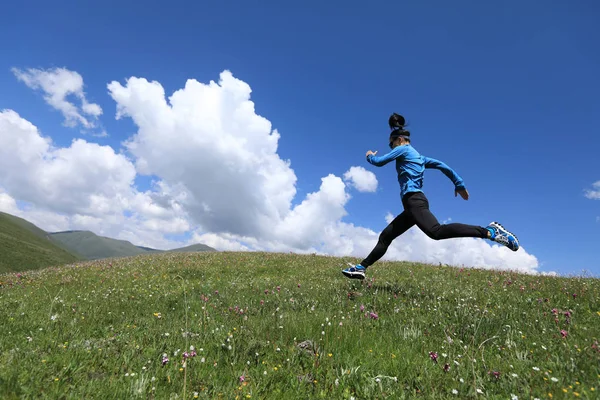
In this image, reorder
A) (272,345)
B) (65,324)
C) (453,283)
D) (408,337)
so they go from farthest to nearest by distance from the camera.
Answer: (453,283) < (65,324) < (408,337) < (272,345)

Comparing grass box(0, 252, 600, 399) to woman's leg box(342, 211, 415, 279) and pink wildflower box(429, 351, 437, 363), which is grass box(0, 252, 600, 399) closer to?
pink wildflower box(429, 351, 437, 363)

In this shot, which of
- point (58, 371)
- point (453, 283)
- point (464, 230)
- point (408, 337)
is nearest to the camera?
point (58, 371)

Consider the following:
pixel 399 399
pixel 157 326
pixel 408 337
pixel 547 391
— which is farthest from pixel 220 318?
pixel 547 391

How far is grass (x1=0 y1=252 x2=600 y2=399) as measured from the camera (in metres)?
3.34

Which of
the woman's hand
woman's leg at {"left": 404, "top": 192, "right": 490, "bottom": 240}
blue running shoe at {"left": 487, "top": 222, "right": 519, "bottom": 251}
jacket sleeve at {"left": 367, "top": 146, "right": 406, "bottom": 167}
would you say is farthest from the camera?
the woman's hand

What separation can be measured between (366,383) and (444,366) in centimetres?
98

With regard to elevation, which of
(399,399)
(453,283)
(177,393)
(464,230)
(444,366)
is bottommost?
(177,393)

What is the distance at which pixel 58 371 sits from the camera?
345cm

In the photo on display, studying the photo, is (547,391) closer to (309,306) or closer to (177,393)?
(177,393)

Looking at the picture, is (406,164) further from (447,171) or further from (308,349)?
(308,349)

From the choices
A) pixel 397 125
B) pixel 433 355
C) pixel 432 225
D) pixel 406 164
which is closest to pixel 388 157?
pixel 406 164

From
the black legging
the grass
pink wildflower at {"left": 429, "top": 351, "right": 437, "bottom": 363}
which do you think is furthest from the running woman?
pink wildflower at {"left": 429, "top": 351, "right": 437, "bottom": 363}

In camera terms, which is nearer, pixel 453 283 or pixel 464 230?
pixel 464 230

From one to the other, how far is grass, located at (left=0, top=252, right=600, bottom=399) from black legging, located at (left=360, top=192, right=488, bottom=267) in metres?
1.28
